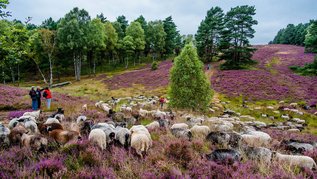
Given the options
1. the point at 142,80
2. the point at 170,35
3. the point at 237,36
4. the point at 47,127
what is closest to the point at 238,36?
the point at 237,36

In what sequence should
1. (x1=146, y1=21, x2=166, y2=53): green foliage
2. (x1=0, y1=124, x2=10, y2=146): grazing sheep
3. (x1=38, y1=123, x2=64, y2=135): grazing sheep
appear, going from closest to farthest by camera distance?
(x1=0, y1=124, x2=10, y2=146): grazing sheep → (x1=38, y1=123, x2=64, y2=135): grazing sheep → (x1=146, y1=21, x2=166, y2=53): green foliage

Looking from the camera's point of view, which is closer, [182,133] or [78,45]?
[182,133]

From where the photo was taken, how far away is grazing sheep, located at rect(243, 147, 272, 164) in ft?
16.4

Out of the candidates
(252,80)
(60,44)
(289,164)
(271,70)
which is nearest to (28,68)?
(60,44)

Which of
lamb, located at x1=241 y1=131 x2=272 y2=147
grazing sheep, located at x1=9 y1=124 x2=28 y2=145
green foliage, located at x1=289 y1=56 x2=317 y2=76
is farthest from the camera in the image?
green foliage, located at x1=289 y1=56 x2=317 y2=76

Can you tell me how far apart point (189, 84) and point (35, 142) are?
44.3 feet

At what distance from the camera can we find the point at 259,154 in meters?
5.24

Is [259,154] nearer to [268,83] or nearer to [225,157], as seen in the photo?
[225,157]

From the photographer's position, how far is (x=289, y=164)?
15.8ft

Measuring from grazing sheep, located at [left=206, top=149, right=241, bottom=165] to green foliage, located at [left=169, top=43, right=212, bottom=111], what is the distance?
476 inches

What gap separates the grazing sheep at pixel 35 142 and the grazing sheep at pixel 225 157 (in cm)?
451

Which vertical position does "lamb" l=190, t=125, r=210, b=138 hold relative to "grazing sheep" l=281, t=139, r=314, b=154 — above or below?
above

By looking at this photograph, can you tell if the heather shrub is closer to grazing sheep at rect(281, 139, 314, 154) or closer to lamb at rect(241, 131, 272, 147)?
lamb at rect(241, 131, 272, 147)

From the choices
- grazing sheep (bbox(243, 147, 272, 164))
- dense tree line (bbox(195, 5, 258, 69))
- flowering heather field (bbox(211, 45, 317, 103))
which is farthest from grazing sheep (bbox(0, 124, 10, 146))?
dense tree line (bbox(195, 5, 258, 69))
